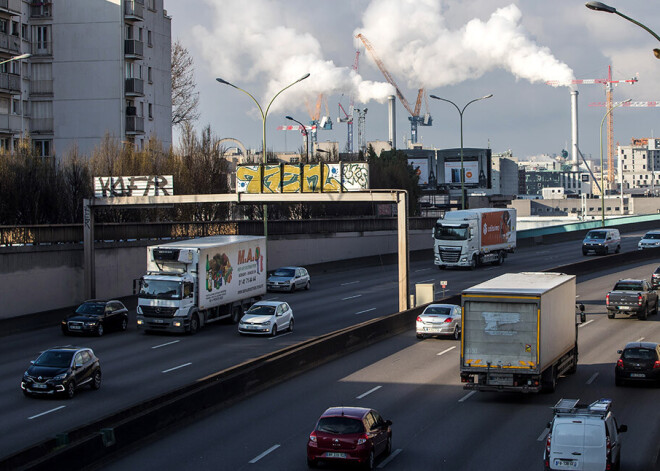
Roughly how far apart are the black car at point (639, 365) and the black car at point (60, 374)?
16802 millimetres

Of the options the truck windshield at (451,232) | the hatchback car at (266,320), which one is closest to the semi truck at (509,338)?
the hatchback car at (266,320)

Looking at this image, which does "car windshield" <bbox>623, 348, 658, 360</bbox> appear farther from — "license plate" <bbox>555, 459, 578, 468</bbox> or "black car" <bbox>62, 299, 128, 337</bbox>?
"black car" <bbox>62, 299, 128, 337</bbox>

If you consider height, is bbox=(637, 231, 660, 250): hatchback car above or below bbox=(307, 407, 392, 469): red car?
above

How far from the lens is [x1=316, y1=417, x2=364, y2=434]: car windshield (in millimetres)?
19844

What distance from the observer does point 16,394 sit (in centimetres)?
2811

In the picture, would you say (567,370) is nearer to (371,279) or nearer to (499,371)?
(499,371)

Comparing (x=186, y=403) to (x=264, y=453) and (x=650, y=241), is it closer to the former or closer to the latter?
(x=264, y=453)

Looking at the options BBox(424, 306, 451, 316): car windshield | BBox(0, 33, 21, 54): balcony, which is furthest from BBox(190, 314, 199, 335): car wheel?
BBox(0, 33, 21, 54): balcony

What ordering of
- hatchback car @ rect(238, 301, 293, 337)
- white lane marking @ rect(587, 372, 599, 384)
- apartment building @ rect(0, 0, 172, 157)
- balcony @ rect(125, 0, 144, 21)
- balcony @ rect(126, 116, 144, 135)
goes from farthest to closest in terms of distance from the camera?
balcony @ rect(126, 116, 144, 135) → balcony @ rect(125, 0, 144, 21) → apartment building @ rect(0, 0, 172, 157) → hatchback car @ rect(238, 301, 293, 337) → white lane marking @ rect(587, 372, 599, 384)

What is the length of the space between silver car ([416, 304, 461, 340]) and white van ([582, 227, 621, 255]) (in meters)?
40.6

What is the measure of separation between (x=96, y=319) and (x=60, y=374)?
12.9 m

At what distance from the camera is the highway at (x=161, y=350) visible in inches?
993

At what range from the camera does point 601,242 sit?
75.6m

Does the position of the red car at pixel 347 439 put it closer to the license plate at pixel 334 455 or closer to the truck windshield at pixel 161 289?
the license plate at pixel 334 455
